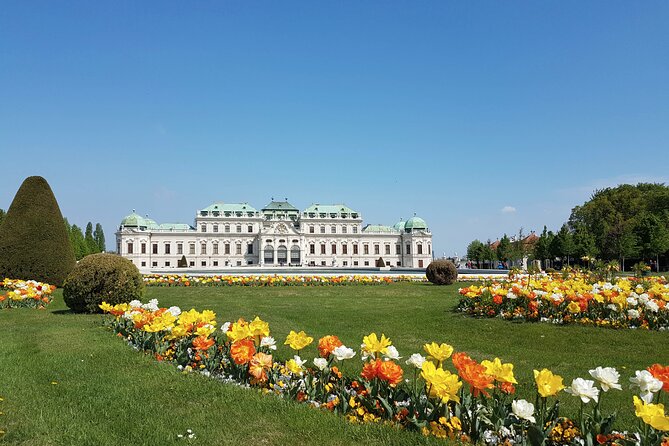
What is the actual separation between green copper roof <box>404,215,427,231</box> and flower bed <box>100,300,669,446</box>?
79.2 meters

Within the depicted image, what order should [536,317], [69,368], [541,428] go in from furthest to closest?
[536,317]
[69,368]
[541,428]

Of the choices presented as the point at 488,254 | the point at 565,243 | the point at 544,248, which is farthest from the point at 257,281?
the point at 488,254

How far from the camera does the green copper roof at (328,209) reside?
271 ft

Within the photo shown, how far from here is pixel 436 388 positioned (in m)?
3.38

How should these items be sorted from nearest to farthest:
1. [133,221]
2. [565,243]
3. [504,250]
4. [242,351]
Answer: [242,351] < [565,243] < [504,250] < [133,221]

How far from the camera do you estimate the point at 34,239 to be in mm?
17750

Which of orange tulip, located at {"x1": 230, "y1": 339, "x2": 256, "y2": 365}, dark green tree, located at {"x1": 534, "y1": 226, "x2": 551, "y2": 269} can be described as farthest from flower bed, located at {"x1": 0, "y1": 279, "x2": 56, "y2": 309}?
dark green tree, located at {"x1": 534, "y1": 226, "x2": 551, "y2": 269}

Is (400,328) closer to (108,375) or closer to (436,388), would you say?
(108,375)

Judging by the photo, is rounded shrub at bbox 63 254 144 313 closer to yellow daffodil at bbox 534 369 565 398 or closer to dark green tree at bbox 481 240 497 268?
yellow daffodil at bbox 534 369 565 398

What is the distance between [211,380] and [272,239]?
71.2 m

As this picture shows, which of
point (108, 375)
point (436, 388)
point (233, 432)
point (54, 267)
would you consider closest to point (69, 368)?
point (108, 375)

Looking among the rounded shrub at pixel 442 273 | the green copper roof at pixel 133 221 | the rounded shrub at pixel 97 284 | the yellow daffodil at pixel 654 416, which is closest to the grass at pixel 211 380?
the rounded shrub at pixel 97 284

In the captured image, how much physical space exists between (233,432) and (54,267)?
678 inches

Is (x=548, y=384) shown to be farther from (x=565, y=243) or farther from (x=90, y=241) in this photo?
(x=90, y=241)
